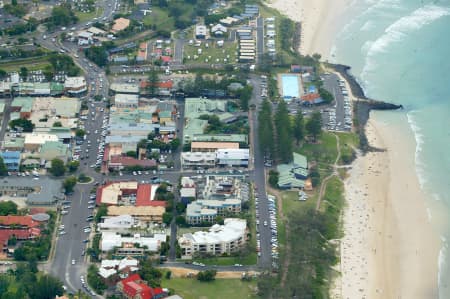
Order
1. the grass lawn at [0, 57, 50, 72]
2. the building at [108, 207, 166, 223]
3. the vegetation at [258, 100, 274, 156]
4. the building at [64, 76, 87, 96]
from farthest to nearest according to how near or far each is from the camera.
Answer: the grass lawn at [0, 57, 50, 72] → the building at [64, 76, 87, 96] → the vegetation at [258, 100, 274, 156] → the building at [108, 207, 166, 223]

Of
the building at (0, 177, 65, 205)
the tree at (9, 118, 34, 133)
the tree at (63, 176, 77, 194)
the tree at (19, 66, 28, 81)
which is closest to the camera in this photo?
the building at (0, 177, 65, 205)

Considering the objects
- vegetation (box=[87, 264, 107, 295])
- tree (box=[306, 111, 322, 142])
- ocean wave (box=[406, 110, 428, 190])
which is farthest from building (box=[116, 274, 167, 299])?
ocean wave (box=[406, 110, 428, 190])

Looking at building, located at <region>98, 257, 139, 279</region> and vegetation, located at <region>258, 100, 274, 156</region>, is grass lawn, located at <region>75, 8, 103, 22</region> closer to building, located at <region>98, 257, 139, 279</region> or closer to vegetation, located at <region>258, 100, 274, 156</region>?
vegetation, located at <region>258, 100, 274, 156</region>

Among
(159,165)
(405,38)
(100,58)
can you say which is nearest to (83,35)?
(100,58)

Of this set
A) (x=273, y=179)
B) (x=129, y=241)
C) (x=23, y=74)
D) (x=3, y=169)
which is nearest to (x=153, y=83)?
(x=23, y=74)

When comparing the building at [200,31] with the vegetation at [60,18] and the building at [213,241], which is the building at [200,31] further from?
the building at [213,241]

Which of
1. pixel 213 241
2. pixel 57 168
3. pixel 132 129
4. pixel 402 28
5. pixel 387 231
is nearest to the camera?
pixel 213 241

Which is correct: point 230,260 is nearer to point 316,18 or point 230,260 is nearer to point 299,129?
point 299,129
